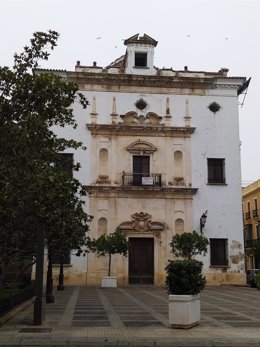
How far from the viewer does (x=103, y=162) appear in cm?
2958

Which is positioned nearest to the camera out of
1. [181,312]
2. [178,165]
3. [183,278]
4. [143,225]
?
[181,312]

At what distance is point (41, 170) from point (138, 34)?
73.7 ft

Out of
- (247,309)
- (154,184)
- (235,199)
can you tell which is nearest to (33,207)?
(247,309)

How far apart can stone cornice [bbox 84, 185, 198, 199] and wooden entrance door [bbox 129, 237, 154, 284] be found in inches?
108

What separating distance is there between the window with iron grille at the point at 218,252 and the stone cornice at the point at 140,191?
332 cm

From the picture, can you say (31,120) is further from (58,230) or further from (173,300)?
(173,300)

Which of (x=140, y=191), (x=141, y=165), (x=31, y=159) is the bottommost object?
(x=31, y=159)

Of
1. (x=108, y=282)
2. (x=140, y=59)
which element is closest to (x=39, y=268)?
(x=108, y=282)

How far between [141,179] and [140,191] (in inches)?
32.0

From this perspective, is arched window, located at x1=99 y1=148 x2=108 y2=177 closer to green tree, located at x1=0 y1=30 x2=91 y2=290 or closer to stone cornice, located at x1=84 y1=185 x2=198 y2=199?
stone cornice, located at x1=84 y1=185 x2=198 y2=199

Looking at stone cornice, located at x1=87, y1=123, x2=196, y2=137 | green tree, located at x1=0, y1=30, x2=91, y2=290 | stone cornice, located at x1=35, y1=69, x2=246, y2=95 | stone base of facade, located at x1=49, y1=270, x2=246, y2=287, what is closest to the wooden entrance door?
stone base of facade, located at x1=49, y1=270, x2=246, y2=287

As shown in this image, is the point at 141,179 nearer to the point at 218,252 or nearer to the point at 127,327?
the point at 218,252

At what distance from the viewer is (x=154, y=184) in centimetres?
2936

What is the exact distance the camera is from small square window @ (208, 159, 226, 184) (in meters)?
30.3
